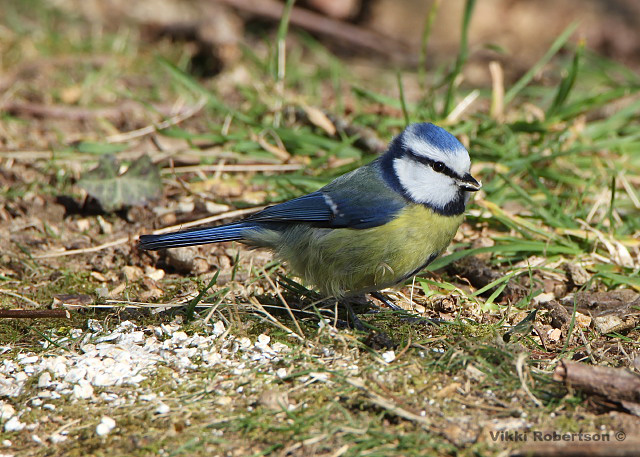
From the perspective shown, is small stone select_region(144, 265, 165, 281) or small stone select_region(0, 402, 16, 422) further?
small stone select_region(144, 265, 165, 281)

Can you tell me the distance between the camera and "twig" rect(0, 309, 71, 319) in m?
3.00

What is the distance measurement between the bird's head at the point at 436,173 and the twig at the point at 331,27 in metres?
3.67

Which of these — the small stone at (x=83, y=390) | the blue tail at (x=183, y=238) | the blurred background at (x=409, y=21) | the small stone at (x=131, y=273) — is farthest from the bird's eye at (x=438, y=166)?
the blurred background at (x=409, y=21)

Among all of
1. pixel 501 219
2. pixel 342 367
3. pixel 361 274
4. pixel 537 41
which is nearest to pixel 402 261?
pixel 361 274

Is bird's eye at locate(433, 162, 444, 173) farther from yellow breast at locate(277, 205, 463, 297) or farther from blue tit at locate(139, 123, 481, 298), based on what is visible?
yellow breast at locate(277, 205, 463, 297)

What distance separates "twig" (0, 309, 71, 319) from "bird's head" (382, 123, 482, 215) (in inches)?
61.7

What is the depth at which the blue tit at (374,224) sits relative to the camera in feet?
10.2

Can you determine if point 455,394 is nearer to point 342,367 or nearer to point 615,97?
point 342,367

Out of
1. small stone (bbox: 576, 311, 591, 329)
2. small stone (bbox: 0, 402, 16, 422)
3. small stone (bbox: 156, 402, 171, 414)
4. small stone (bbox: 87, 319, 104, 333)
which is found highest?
small stone (bbox: 576, 311, 591, 329)

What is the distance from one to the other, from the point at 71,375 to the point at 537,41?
5.63 m

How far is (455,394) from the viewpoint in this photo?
8.14ft

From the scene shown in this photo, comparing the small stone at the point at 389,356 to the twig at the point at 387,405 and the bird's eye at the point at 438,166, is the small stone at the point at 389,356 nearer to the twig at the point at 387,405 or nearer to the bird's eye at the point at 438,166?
the twig at the point at 387,405

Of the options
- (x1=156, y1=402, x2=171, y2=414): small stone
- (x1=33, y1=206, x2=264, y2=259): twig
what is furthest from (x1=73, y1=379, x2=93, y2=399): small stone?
(x1=33, y1=206, x2=264, y2=259): twig

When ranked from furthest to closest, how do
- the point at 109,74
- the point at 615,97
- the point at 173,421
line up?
the point at 109,74 < the point at 615,97 < the point at 173,421
